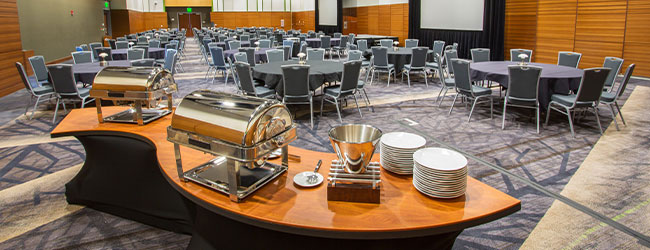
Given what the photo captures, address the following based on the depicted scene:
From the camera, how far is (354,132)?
171 centimetres

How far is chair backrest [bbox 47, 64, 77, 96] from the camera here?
5.47 meters

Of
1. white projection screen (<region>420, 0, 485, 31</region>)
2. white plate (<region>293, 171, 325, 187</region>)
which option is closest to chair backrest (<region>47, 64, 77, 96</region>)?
white plate (<region>293, 171, 325, 187</region>)

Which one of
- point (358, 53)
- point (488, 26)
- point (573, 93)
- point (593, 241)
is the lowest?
point (593, 241)

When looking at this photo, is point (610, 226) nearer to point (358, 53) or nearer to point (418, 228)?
point (418, 228)

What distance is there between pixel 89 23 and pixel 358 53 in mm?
14000

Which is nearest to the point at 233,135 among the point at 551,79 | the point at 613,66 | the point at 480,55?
the point at 551,79

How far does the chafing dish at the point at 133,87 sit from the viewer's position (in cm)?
257

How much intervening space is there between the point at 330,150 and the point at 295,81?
47.2 inches

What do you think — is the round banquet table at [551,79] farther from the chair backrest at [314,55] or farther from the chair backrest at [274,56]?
the chair backrest at [274,56]

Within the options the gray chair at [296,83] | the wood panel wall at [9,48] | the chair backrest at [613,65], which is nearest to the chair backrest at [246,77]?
the gray chair at [296,83]

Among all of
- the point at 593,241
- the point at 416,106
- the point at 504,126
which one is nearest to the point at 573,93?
the point at 504,126

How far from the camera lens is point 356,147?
1472mm

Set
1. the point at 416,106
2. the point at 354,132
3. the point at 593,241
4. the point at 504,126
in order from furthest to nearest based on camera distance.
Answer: the point at 416,106, the point at 504,126, the point at 593,241, the point at 354,132

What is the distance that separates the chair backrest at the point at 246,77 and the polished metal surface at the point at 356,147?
3897mm
